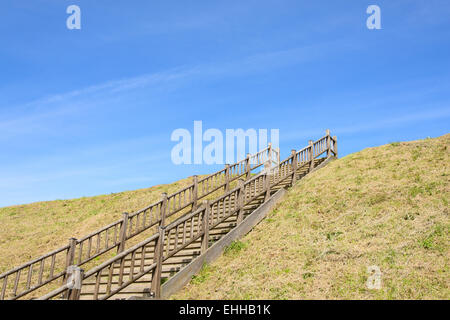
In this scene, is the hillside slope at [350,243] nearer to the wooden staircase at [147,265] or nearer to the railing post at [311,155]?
the wooden staircase at [147,265]

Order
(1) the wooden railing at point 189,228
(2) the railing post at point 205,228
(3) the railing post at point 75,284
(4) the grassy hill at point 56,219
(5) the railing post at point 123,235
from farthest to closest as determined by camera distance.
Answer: (4) the grassy hill at point 56,219, (5) the railing post at point 123,235, (2) the railing post at point 205,228, (1) the wooden railing at point 189,228, (3) the railing post at point 75,284

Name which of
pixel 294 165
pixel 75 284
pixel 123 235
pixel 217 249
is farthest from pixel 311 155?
pixel 75 284

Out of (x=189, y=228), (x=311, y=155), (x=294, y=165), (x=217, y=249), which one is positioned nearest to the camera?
(x=217, y=249)

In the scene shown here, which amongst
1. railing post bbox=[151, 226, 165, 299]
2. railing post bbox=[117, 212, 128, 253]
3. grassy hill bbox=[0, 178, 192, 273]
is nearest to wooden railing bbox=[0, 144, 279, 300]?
railing post bbox=[117, 212, 128, 253]

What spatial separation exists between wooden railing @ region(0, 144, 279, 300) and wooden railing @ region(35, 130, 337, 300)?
1.00ft

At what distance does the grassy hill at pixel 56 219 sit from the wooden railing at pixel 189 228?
648cm

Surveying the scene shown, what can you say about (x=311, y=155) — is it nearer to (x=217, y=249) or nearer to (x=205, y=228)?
(x=217, y=249)

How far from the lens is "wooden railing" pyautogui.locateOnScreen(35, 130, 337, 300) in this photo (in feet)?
29.3

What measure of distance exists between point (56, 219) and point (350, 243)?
64.9 feet

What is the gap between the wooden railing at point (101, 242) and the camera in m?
10.9

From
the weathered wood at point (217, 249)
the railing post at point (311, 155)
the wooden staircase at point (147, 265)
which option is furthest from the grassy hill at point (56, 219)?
the weathered wood at point (217, 249)

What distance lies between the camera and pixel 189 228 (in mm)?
16594
